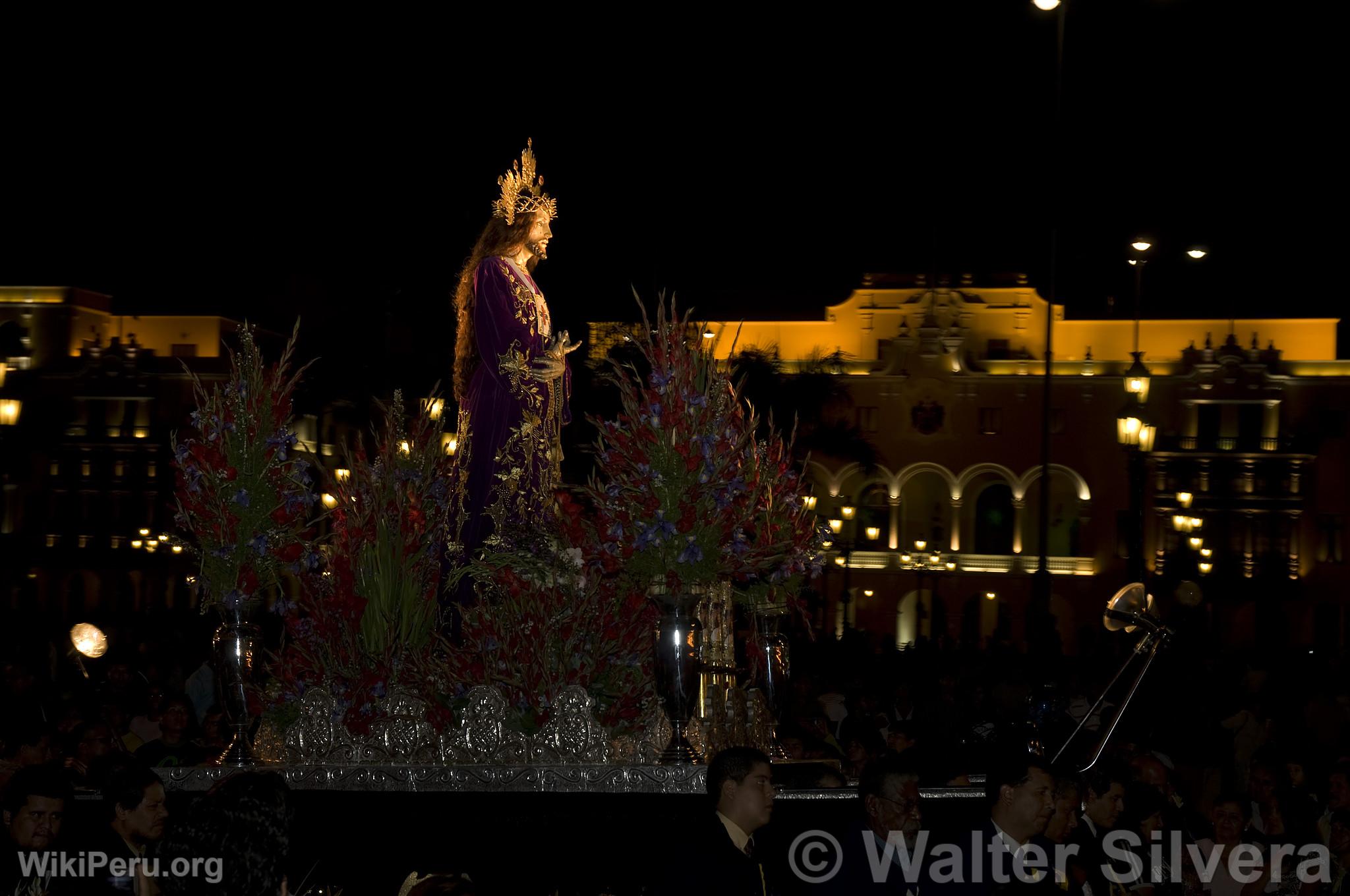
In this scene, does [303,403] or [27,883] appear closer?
[27,883]

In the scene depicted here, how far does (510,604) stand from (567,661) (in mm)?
427

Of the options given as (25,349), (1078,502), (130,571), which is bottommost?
(130,571)

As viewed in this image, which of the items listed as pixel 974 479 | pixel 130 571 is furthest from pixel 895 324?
pixel 130 571

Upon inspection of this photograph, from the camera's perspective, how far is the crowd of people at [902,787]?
16.4 feet

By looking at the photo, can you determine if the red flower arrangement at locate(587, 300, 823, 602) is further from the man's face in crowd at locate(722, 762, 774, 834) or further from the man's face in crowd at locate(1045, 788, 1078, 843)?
the man's face in crowd at locate(722, 762, 774, 834)

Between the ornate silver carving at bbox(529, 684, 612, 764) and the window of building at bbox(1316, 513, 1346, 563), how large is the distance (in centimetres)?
4992

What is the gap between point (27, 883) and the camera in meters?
5.71

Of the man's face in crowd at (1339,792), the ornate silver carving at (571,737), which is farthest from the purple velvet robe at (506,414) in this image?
the man's face in crowd at (1339,792)

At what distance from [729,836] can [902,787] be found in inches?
31.4

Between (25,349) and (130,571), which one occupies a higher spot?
(25,349)

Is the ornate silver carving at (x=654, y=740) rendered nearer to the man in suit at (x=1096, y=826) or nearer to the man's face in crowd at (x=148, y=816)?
the man in suit at (x=1096, y=826)

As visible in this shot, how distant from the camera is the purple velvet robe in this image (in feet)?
30.4

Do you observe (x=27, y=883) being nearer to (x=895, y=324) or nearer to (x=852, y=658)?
(x=852, y=658)

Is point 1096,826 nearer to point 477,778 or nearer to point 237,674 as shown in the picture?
point 477,778
